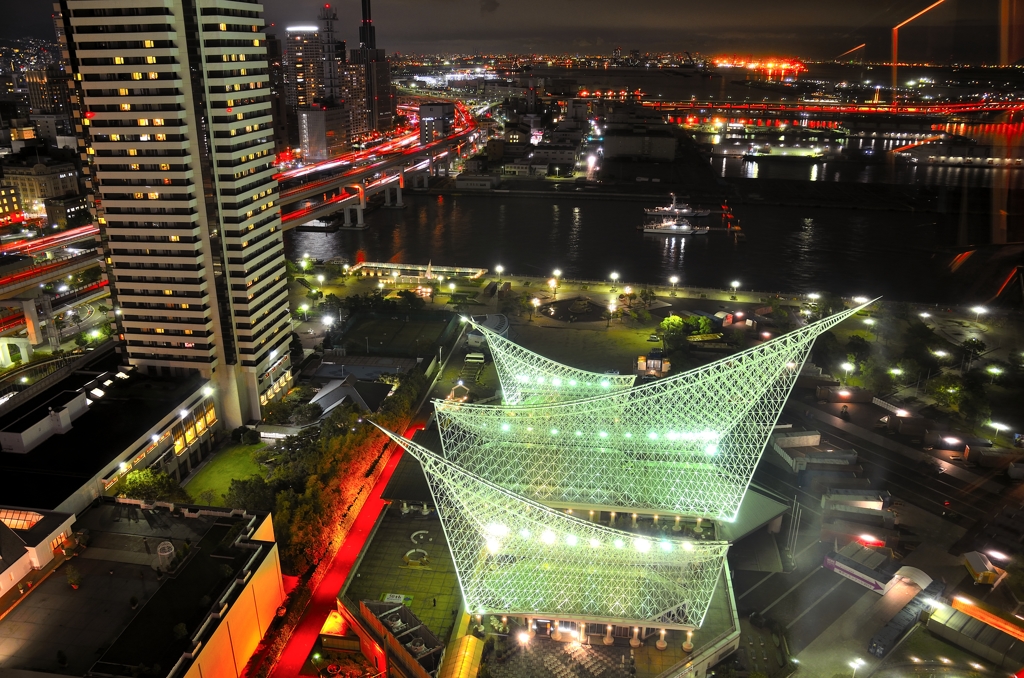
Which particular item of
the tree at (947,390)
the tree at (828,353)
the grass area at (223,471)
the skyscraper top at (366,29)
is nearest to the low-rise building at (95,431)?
the grass area at (223,471)

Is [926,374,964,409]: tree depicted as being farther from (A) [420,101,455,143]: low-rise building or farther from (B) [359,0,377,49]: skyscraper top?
(B) [359,0,377,49]: skyscraper top

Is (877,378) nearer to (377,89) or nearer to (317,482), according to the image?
(317,482)

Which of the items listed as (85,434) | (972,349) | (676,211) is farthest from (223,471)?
(676,211)

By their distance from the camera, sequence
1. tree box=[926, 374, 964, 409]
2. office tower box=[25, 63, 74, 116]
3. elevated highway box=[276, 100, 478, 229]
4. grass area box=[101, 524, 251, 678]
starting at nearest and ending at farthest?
grass area box=[101, 524, 251, 678]
tree box=[926, 374, 964, 409]
elevated highway box=[276, 100, 478, 229]
office tower box=[25, 63, 74, 116]

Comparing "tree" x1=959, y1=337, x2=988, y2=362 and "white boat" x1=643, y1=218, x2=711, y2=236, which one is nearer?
"tree" x1=959, y1=337, x2=988, y2=362

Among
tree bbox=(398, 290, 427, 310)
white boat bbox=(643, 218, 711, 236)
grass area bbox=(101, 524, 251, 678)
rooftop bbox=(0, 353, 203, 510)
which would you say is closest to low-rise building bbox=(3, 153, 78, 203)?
tree bbox=(398, 290, 427, 310)

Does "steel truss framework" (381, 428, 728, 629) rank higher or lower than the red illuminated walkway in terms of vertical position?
higher

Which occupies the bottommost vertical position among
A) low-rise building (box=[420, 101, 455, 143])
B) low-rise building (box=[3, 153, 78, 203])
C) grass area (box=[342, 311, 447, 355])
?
grass area (box=[342, 311, 447, 355])

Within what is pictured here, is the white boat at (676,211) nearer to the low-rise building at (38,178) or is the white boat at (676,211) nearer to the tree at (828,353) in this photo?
the tree at (828,353)
